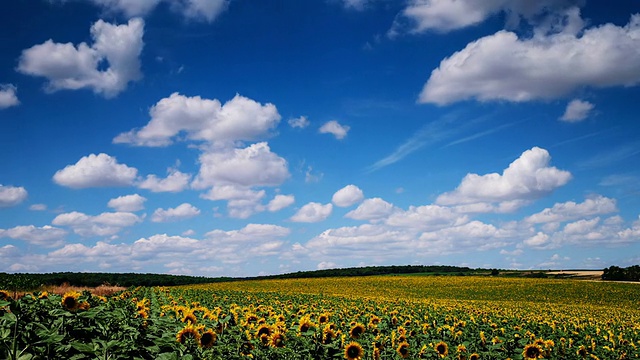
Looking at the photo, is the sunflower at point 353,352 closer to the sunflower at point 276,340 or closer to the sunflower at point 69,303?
the sunflower at point 276,340

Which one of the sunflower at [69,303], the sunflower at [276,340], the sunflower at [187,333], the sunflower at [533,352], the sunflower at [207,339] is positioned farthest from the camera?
the sunflower at [533,352]

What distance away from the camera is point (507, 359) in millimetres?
7602

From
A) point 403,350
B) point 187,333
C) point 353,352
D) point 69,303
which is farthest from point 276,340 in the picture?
point 69,303

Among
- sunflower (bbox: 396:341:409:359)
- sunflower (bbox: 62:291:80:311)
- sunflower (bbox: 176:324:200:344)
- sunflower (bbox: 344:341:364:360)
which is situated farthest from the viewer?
sunflower (bbox: 396:341:409:359)

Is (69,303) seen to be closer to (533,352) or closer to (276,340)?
(276,340)

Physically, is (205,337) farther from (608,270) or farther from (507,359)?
(608,270)

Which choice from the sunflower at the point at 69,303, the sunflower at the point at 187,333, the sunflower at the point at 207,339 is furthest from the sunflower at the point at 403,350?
the sunflower at the point at 69,303

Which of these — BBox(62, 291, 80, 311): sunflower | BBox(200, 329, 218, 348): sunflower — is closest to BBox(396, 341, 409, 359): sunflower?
BBox(200, 329, 218, 348): sunflower

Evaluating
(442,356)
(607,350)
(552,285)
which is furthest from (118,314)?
(552,285)

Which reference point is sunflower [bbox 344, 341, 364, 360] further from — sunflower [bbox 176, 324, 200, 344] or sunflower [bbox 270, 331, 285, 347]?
sunflower [bbox 176, 324, 200, 344]

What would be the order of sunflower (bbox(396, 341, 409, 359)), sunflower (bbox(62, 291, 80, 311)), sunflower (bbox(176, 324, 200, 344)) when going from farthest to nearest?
sunflower (bbox(396, 341, 409, 359)), sunflower (bbox(176, 324, 200, 344)), sunflower (bbox(62, 291, 80, 311))

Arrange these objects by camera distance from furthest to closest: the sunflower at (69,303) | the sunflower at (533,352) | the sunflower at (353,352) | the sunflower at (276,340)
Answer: the sunflower at (533,352) → the sunflower at (276,340) → the sunflower at (353,352) → the sunflower at (69,303)

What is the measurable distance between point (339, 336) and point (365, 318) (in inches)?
196

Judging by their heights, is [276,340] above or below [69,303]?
below
